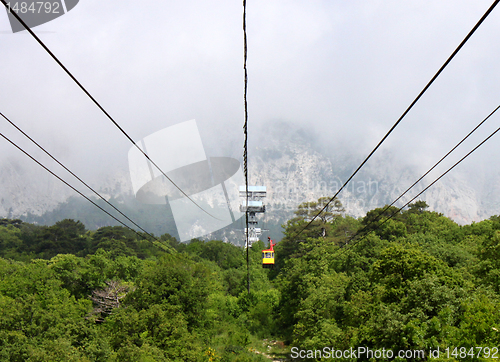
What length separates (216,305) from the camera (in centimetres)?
4578

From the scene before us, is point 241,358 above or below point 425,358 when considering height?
below

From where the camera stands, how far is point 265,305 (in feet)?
172

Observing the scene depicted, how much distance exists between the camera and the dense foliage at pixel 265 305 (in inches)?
686

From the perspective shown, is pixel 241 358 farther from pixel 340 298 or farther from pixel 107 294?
pixel 107 294

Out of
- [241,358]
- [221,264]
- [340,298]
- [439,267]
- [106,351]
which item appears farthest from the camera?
[221,264]

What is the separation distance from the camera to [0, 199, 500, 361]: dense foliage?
17.4 metres

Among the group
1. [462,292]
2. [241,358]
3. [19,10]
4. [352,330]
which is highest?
[19,10]

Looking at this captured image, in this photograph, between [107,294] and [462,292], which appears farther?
[107,294]

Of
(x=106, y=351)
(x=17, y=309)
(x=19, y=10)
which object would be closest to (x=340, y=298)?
(x=106, y=351)

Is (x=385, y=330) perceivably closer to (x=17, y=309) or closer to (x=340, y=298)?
(x=340, y=298)

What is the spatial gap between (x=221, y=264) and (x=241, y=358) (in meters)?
58.2

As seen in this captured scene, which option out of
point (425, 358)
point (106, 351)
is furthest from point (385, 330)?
point (106, 351)

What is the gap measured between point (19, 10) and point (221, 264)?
74.6 metres

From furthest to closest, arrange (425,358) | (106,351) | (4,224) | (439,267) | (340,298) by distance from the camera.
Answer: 1. (4,224)
2. (340,298)
3. (106,351)
4. (439,267)
5. (425,358)
